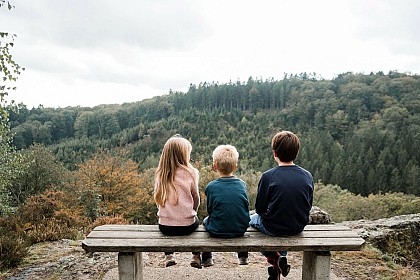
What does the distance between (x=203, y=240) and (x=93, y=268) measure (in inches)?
92.1

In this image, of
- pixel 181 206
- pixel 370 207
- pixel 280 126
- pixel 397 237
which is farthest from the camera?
pixel 280 126

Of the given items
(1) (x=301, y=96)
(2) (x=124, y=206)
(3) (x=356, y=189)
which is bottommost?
(3) (x=356, y=189)

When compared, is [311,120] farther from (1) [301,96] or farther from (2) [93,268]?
(2) [93,268]

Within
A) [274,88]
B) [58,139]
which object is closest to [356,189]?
[274,88]

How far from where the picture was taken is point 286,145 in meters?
3.02

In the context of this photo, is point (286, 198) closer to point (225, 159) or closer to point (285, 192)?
point (285, 192)

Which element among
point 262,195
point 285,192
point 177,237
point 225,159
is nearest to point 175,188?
point 177,237

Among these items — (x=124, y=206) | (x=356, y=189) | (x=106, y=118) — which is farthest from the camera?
(x=106, y=118)

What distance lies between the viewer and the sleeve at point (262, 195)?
3.06 m

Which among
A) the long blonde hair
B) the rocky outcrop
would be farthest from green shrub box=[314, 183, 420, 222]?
the long blonde hair

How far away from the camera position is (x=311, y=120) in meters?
81.9

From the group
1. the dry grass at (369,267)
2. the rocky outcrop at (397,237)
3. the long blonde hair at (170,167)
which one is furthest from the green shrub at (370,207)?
the long blonde hair at (170,167)

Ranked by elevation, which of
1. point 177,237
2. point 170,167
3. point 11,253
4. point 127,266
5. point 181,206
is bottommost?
point 11,253

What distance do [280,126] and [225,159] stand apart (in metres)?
80.6
